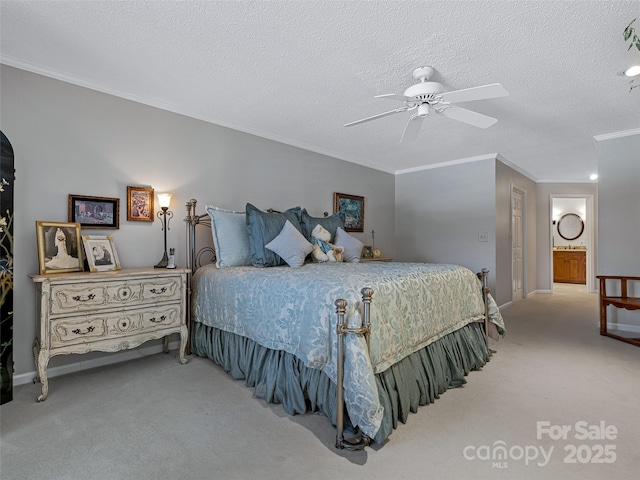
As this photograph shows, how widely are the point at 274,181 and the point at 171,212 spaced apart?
134 cm

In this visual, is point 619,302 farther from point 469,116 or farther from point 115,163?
point 115,163

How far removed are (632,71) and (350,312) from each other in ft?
9.16

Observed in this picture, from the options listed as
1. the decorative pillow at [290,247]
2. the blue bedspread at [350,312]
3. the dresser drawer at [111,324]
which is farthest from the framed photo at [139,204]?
the decorative pillow at [290,247]

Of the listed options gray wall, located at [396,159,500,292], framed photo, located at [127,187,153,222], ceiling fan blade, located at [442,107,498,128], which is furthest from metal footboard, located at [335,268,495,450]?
gray wall, located at [396,159,500,292]

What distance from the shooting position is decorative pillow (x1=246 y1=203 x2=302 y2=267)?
9.78 feet

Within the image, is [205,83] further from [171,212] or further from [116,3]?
[171,212]

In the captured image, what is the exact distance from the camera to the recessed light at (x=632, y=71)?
2.40 m

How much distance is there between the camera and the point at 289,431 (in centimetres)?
182

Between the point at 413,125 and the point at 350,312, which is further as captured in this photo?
the point at 413,125

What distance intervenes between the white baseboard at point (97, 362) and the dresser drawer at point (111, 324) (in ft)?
1.95

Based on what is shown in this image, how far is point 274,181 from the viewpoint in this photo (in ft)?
13.5

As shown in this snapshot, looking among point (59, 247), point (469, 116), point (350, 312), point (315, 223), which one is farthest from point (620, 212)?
point (59, 247)

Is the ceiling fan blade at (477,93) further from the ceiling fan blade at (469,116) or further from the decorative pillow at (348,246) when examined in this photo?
the decorative pillow at (348,246)

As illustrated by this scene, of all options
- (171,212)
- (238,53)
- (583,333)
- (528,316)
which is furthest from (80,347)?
(528,316)
